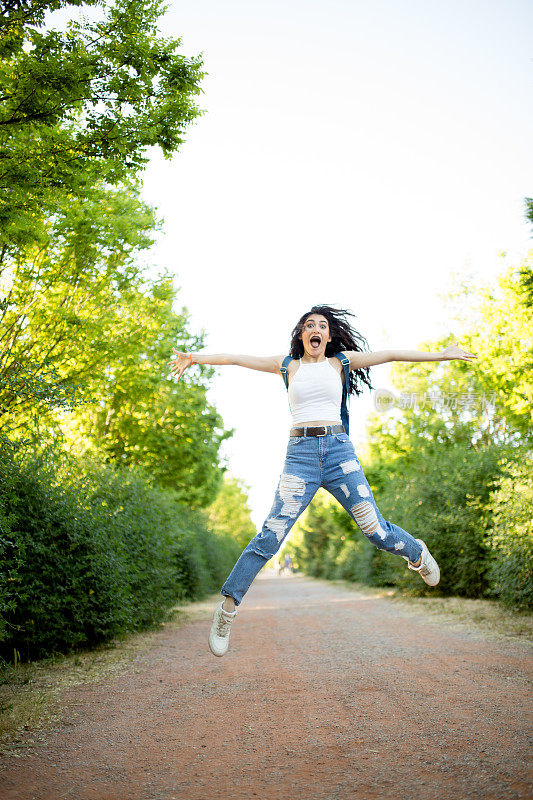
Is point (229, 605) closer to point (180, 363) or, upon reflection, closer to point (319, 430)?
point (319, 430)

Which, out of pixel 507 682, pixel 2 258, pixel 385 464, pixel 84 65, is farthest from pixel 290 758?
pixel 385 464

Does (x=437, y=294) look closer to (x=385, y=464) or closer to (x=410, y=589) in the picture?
(x=385, y=464)

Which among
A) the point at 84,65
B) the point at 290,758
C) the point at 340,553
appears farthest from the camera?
the point at 340,553

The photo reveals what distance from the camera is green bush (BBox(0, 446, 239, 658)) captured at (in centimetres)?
859

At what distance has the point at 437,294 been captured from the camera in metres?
32.9

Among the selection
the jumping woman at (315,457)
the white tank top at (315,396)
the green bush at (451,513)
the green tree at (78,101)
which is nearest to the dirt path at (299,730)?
the jumping woman at (315,457)

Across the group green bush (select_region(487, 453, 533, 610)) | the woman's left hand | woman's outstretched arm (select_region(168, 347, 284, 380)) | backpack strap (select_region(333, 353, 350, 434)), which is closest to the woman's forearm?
woman's outstretched arm (select_region(168, 347, 284, 380))

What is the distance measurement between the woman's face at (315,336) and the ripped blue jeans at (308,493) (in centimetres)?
79

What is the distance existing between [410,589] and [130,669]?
12.1 metres

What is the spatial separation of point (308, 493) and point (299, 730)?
173cm

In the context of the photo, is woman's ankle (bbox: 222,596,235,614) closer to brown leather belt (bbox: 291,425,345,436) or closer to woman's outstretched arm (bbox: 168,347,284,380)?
brown leather belt (bbox: 291,425,345,436)

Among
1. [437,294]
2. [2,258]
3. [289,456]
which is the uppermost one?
[437,294]

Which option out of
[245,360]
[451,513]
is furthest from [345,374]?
[451,513]

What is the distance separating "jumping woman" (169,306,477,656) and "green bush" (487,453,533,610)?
7051mm
